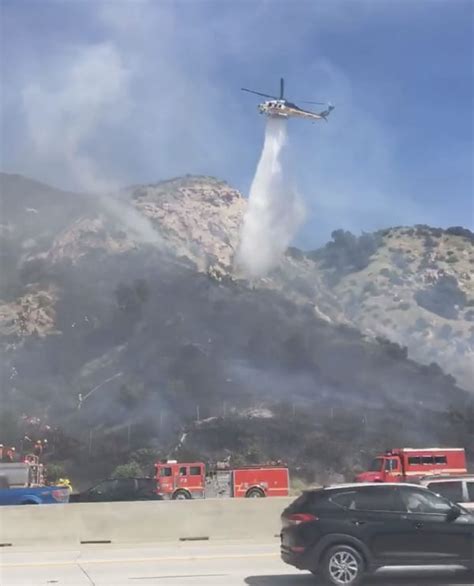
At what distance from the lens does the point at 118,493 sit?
Result: 111ft

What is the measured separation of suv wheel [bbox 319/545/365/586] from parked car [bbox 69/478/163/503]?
70.6ft

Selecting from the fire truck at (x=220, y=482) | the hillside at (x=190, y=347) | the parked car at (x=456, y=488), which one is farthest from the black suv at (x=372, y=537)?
the hillside at (x=190, y=347)

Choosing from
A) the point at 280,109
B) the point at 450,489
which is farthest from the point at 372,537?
the point at 280,109

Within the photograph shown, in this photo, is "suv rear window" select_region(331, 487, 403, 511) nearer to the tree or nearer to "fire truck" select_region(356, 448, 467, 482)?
"fire truck" select_region(356, 448, 467, 482)

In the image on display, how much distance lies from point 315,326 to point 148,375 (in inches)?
1067

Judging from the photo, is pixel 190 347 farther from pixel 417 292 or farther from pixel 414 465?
pixel 417 292

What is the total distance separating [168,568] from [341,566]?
423cm

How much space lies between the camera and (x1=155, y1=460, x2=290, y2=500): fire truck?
4253 centimetres

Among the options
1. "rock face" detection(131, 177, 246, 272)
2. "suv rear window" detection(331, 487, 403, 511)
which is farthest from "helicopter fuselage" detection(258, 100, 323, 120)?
"suv rear window" detection(331, 487, 403, 511)

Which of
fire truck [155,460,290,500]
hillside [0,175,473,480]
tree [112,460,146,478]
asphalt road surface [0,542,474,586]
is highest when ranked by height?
hillside [0,175,473,480]

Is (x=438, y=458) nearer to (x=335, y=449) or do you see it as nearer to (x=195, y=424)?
(x=335, y=449)

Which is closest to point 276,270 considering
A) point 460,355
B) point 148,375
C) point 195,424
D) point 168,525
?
point 460,355

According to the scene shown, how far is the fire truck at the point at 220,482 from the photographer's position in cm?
4253

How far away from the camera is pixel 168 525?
2028cm
